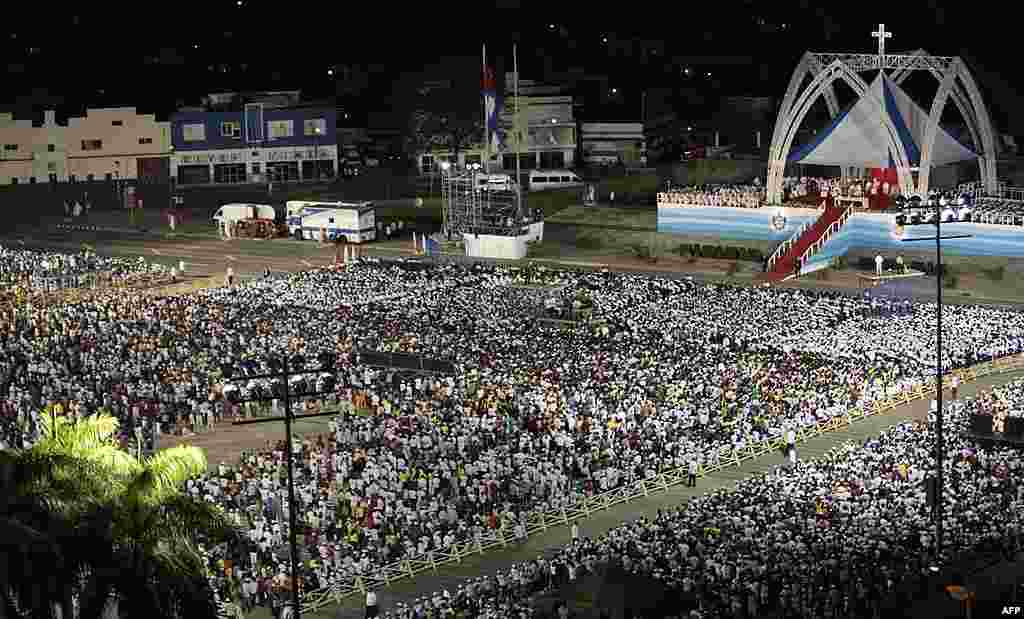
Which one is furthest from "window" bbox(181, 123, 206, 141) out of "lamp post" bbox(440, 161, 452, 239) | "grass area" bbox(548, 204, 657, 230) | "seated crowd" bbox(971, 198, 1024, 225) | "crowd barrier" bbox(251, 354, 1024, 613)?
"crowd barrier" bbox(251, 354, 1024, 613)

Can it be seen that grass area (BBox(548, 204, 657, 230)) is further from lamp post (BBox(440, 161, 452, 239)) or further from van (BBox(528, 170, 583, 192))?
van (BBox(528, 170, 583, 192))

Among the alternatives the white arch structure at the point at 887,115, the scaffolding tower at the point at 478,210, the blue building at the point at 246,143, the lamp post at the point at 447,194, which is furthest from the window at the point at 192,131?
the white arch structure at the point at 887,115

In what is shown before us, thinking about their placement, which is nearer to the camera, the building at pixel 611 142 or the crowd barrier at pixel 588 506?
the crowd barrier at pixel 588 506

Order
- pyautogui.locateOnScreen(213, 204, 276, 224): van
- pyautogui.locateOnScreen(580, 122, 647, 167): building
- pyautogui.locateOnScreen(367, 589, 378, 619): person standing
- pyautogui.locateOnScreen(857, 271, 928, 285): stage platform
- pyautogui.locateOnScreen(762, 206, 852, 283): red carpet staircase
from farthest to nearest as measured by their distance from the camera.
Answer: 1. pyautogui.locateOnScreen(580, 122, 647, 167): building
2. pyautogui.locateOnScreen(213, 204, 276, 224): van
3. pyautogui.locateOnScreen(762, 206, 852, 283): red carpet staircase
4. pyautogui.locateOnScreen(857, 271, 928, 285): stage platform
5. pyautogui.locateOnScreen(367, 589, 378, 619): person standing

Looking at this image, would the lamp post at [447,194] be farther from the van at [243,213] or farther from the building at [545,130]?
the building at [545,130]

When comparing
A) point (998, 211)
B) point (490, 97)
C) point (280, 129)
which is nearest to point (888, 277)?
point (998, 211)

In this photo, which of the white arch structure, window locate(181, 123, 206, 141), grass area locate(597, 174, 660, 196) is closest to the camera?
the white arch structure

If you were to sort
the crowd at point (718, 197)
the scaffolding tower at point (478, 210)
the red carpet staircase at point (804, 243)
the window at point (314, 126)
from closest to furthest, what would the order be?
the red carpet staircase at point (804, 243) → the crowd at point (718, 197) → the scaffolding tower at point (478, 210) → the window at point (314, 126)
